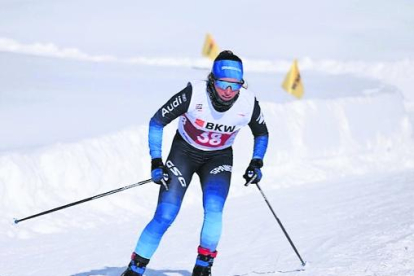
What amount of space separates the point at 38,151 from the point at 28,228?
1.64 metres

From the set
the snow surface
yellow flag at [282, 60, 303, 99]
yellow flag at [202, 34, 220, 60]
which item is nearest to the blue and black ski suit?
the snow surface

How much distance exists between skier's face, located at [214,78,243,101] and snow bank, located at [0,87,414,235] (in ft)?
15.0

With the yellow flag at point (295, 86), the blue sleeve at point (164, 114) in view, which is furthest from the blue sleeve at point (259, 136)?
the yellow flag at point (295, 86)

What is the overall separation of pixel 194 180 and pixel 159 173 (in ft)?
21.7

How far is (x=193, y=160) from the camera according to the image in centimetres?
617

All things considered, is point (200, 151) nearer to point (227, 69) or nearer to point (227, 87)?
point (227, 87)

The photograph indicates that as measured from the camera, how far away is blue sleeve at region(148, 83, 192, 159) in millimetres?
5887

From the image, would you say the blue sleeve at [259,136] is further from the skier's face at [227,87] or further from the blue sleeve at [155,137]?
the blue sleeve at [155,137]

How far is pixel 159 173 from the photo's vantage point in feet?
18.8

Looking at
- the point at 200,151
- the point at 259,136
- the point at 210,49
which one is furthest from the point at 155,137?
the point at 210,49

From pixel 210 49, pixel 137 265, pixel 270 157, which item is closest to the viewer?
pixel 137 265

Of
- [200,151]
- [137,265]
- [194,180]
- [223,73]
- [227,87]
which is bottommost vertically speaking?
[194,180]

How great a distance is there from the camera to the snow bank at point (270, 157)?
1029 centimetres

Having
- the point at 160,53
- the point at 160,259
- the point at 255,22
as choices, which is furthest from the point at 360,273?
the point at 255,22
